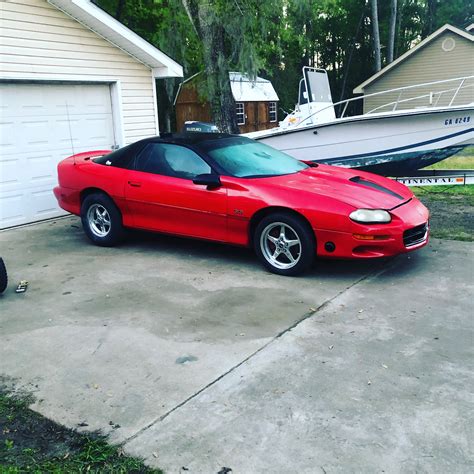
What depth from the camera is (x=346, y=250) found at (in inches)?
201

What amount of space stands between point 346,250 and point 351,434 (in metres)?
2.55

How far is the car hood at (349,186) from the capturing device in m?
5.23

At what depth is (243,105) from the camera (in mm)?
26219

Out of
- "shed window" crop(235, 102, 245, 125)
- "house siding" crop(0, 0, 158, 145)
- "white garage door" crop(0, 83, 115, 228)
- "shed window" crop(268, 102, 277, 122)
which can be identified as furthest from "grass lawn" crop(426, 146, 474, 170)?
"shed window" crop(268, 102, 277, 122)

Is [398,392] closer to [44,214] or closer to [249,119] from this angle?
[44,214]

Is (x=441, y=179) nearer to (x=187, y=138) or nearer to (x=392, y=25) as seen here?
(x=187, y=138)

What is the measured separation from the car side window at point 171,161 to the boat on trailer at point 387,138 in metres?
3.48

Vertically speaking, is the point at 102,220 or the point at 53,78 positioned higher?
the point at 53,78

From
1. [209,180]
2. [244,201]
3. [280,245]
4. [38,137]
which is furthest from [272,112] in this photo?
[280,245]

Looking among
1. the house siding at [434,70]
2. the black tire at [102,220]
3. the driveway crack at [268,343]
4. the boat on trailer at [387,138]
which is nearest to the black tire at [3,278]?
the black tire at [102,220]

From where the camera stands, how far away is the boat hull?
8.69 metres

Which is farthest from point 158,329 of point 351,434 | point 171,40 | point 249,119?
point 249,119

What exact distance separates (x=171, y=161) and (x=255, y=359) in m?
3.25

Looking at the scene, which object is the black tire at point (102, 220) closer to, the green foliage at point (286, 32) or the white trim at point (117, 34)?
the white trim at point (117, 34)
